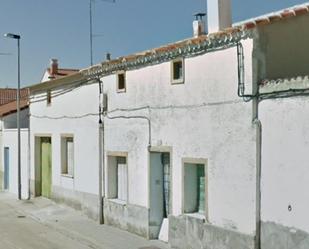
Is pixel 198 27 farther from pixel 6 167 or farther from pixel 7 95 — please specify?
pixel 7 95

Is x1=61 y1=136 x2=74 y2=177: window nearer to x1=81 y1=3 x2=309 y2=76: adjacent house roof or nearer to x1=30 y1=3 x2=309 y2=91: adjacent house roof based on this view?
x1=30 y1=3 x2=309 y2=91: adjacent house roof

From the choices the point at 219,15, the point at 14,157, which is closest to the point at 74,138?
the point at 14,157

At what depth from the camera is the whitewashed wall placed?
9.71 m

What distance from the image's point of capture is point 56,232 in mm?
15125

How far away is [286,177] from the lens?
28.4 ft

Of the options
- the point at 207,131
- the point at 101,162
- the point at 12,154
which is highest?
the point at 207,131

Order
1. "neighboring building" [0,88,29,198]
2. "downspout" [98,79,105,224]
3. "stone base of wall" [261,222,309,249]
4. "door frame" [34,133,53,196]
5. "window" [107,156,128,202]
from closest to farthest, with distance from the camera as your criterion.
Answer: "stone base of wall" [261,222,309,249] → "window" [107,156,128,202] → "downspout" [98,79,105,224] → "door frame" [34,133,53,196] → "neighboring building" [0,88,29,198]

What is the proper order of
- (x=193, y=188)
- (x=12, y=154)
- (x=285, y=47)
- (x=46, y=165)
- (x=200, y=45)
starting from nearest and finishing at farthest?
(x=285, y=47) < (x=200, y=45) < (x=193, y=188) < (x=46, y=165) < (x=12, y=154)

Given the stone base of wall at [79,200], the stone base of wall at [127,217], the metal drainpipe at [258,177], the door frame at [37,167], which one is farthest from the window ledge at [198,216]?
the door frame at [37,167]

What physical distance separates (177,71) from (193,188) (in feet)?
9.01

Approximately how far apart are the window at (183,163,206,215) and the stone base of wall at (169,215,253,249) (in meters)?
0.35

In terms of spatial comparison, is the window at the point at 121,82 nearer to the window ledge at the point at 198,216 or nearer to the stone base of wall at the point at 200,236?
the stone base of wall at the point at 200,236

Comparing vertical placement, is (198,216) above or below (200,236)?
above

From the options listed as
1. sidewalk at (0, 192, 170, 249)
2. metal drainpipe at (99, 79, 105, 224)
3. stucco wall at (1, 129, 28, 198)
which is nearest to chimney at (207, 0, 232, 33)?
metal drainpipe at (99, 79, 105, 224)
